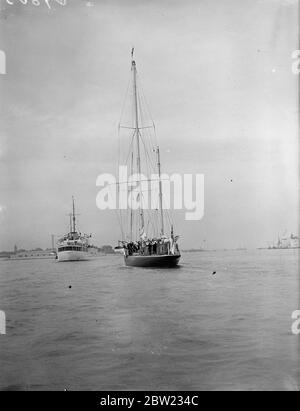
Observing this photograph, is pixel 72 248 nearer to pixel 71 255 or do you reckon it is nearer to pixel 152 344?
pixel 71 255

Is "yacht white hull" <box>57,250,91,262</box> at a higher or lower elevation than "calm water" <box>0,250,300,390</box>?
lower

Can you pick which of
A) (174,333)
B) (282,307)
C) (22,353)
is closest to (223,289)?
(282,307)

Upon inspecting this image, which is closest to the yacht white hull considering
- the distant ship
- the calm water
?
the distant ship

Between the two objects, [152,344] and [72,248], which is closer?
[152,344]

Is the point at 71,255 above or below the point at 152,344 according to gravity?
below

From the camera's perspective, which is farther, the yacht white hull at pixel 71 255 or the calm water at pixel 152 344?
the yacht white hull at pixel 71 255

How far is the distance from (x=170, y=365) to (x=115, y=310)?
9.35m

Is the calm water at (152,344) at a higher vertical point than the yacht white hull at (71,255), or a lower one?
higher

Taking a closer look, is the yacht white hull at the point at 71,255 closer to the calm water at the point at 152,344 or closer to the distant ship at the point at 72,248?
the distant ship at the point at 72,248

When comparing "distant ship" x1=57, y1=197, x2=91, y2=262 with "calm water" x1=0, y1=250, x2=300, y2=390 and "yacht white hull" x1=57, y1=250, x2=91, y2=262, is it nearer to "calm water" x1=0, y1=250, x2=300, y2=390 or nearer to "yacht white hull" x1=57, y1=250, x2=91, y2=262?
"yacht white hull" x1=57, y1=250, x2=91, y2=262

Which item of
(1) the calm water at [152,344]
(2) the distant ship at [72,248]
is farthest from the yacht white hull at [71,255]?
(1) the calm water at [152,344]

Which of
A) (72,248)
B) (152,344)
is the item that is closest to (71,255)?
(72,248)
